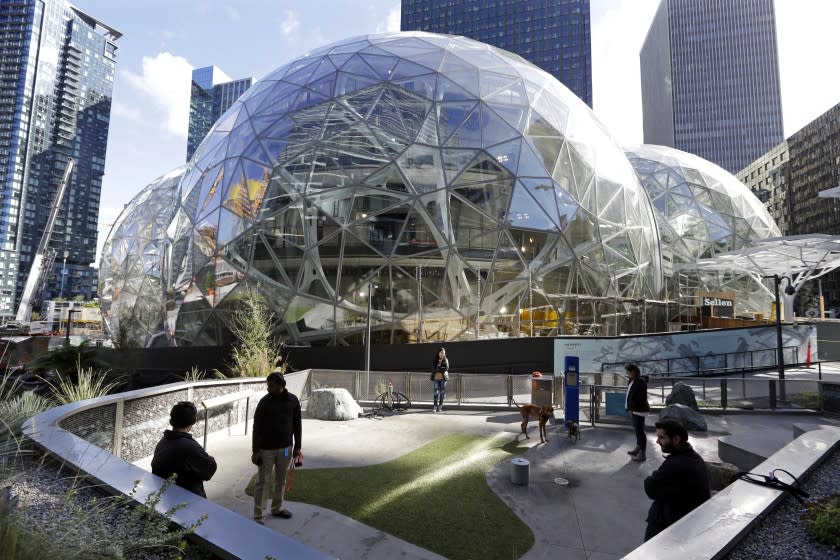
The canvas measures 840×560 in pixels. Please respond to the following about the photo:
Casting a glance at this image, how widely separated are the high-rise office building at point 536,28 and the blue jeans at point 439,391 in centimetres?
11488

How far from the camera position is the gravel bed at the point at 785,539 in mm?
2738

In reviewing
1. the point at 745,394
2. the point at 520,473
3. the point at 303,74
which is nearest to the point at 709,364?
the point at 745,394

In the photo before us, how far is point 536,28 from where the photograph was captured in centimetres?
11606

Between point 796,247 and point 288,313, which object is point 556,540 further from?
point 796,247

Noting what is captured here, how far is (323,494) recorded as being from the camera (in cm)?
589

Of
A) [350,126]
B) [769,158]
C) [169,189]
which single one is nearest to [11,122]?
[169,189]

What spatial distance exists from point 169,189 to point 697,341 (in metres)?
33.0

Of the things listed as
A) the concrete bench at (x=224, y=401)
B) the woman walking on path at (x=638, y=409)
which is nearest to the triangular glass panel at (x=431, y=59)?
the concrete bench at (x=224, y=401)

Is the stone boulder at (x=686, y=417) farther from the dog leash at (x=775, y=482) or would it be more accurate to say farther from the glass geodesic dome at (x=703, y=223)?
the glass geodesic dome at (x=703, y=223)

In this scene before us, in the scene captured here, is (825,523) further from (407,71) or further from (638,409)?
(407,71)

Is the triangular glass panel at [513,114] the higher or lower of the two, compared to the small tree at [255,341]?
higher

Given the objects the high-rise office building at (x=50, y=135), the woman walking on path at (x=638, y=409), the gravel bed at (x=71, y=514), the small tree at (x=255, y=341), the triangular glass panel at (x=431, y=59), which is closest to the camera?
the gravel bed at (x=71, y=514)

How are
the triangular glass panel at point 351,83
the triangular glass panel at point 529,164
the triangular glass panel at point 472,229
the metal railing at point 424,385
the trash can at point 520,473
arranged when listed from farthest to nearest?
the triangular glass panel at point 351,83, the triangular glass panel at point 529,164, the triangular glass panel at point 472,229, the metal railing at point 424,385, the trash can at point 520,473

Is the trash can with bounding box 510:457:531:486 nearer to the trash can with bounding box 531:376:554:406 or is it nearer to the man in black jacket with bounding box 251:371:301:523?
the man in black jacket with bounding box 251:371:301:523
